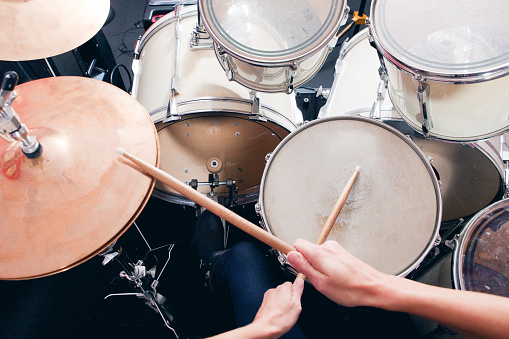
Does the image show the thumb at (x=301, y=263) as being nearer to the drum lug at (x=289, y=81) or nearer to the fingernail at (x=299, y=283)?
the fingernail at (x=299, y=283)

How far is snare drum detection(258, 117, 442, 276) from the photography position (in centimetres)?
98

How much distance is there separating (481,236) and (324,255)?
1.89ft

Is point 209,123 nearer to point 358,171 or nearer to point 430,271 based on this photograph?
point 358,171

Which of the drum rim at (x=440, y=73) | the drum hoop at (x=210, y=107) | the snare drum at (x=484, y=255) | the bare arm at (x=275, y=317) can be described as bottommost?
the bare arm at (x=275, y=317)

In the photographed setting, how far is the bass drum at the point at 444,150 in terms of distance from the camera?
1239mm

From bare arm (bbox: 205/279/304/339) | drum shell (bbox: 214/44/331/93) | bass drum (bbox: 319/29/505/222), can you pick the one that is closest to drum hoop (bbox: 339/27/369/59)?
bass drum (bbox: 319/29/505/222)

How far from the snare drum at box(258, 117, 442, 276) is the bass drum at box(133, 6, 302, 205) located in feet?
0.98

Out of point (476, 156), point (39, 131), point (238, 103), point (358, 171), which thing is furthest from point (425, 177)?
point (39, 131)

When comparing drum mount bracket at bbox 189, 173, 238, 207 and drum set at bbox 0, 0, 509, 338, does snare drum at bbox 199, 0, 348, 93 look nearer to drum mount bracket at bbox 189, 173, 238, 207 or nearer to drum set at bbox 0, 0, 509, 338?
drum set at bbox 0, 0, 509, 338

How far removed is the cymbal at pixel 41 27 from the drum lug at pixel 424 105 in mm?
1014

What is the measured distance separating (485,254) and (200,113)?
103 cm

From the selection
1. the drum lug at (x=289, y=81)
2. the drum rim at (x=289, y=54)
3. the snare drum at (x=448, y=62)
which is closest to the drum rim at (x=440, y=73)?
the snare drum at (x=448, y=62)

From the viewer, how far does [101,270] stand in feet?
5.33

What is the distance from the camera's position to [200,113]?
1251 millimetres
